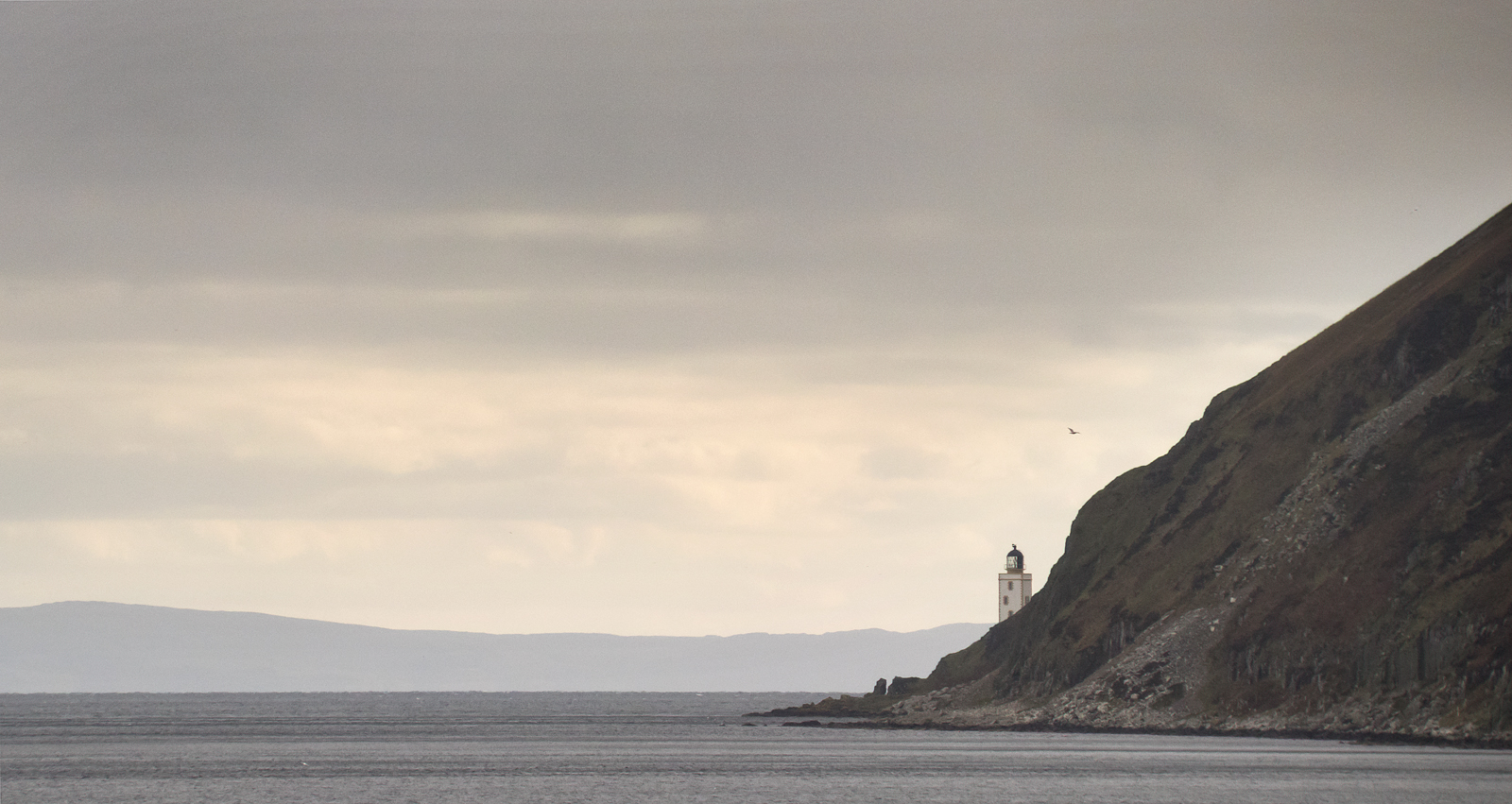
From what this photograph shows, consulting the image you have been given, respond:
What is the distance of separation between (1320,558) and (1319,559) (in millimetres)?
117

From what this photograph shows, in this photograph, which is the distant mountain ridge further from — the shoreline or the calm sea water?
the calm sea water

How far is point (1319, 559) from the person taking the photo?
14562 cm

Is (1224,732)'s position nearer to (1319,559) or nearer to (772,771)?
(1319,559)

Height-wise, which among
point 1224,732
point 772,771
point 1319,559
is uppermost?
point 1319,559

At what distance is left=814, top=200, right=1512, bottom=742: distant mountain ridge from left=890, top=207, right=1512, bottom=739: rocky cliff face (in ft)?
0.81

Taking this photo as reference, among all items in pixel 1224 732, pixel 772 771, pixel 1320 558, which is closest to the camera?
pixel 772 771

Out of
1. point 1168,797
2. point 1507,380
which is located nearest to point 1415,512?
point 1507,380

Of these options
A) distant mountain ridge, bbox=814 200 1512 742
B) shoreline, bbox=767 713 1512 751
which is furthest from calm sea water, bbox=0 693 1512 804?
distant mountain ridge, bbox=814 200 1512 742

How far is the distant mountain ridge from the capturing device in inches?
4966

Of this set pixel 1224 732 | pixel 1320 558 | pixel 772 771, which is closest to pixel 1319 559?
pixel 1320 558

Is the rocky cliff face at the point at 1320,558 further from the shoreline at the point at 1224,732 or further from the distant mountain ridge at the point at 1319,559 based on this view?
the shoreline at the point at 1224,732

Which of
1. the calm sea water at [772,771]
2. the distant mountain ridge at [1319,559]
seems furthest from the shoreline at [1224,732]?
the calm sea water at [772,771]

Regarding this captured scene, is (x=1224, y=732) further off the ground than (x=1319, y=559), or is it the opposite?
(x=1319, y=559)

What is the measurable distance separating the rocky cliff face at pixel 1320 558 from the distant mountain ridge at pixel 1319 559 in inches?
9.7
